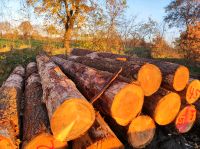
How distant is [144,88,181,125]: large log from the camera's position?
4438 millimetres

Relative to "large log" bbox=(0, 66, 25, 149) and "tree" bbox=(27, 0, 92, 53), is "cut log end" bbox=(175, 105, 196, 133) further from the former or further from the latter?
"tree" bbox=(27, 0, 92, 53)

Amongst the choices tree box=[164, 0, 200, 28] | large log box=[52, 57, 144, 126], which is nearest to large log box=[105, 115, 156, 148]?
large log box=[52, 57, 144, 126]

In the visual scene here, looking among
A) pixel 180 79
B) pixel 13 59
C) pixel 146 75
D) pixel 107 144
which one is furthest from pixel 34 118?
pixel 13 59

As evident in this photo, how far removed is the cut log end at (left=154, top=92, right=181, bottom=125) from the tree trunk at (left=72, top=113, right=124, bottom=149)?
134cm

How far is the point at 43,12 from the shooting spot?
16.7 meters

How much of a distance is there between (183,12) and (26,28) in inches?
702

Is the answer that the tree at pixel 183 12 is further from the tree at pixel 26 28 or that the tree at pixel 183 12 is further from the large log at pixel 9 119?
the large log at pixel 9 119

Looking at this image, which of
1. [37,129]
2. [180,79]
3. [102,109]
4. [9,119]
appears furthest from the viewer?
[180,79]

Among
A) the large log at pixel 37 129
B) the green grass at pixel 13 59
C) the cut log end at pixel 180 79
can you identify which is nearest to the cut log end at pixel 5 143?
the large log at pixel 37 129

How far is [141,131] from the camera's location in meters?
4.15

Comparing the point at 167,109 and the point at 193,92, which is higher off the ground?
the point at 193,92

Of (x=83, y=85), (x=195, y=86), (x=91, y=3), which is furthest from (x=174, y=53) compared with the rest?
(x=83, y=85)

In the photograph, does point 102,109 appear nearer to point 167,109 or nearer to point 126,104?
point 126,104

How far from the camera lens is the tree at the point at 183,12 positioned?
87.5 feet
